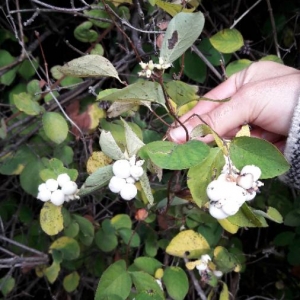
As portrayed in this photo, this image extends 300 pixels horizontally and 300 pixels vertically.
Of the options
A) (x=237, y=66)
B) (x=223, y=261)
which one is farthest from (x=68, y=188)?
(x=237, y=66)

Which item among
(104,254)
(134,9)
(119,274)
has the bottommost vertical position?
(104,254)

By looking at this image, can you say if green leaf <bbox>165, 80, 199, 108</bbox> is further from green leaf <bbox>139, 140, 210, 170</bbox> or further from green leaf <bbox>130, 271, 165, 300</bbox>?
green leaf <bbox>130, 271, 165, 300</bbox>

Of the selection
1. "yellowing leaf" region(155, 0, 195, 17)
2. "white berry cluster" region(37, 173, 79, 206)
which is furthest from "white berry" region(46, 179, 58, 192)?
"yellowing leaf" region(155, 0, 195, 17)

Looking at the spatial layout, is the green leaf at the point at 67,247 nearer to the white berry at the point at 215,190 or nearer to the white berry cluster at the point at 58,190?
the white berry cluster at the point at 58,190

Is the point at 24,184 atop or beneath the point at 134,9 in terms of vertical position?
beneath

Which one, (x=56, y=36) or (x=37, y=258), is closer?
(x=37, y=258)

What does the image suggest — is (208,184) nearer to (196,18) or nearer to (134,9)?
(196,18)

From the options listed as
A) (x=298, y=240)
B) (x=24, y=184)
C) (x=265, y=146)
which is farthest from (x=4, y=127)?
(x=298, y=240)
